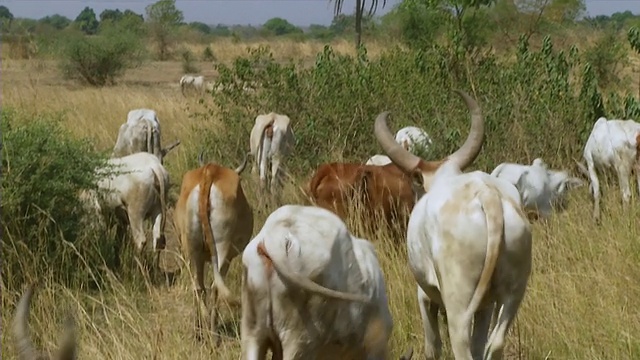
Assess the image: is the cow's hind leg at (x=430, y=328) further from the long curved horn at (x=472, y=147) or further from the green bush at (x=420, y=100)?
the green bush at (x=420, y=100)

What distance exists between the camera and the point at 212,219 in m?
6.64

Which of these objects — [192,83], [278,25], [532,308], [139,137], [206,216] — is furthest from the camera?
[278,25]

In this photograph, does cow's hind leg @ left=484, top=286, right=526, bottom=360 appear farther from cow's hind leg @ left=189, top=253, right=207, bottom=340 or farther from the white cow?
the white cow

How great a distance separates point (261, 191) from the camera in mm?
10453

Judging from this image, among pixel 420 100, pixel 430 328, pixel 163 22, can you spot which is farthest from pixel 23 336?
pixel 163 22

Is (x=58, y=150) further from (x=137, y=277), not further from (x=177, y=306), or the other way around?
(x=177, y=306)

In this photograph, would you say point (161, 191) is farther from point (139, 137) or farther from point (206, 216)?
point (139, 137)

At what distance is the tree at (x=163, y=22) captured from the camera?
147 feet

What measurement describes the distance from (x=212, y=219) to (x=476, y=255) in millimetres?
2693

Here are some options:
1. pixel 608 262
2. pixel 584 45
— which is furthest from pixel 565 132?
pixel 584 45

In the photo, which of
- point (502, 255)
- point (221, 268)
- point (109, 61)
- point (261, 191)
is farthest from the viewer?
point (109, 61)

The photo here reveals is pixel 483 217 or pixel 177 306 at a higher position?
pixel 483 217

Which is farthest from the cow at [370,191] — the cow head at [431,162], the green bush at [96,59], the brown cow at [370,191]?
the green bush at [96,59]

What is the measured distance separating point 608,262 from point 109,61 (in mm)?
22551
